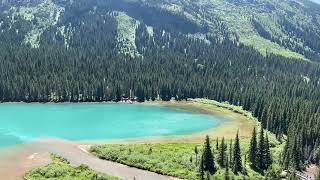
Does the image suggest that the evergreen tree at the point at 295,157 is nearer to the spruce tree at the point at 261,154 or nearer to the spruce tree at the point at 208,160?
the spruce tree at the point at 261,154

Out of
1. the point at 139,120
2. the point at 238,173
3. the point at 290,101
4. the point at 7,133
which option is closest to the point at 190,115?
the point at 139,120

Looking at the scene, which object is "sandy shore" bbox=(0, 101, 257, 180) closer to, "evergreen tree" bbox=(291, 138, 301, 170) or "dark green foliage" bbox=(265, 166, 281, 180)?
"evergreen tree" bbox=(291, 138, 301, 170)

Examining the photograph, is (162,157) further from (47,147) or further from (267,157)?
(47,147)

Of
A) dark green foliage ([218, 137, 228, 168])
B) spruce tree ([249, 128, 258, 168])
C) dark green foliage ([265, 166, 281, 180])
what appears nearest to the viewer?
dark green foliage ([265, 166, 281, 180])

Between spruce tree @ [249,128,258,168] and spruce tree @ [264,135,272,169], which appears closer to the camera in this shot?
spruce tree @ [249,128,258,168]

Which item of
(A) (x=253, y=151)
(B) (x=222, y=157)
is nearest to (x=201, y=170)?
(B) (x=222, y=157)

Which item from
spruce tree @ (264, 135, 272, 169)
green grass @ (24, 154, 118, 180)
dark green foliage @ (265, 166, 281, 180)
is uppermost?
spruce tree @ (264, 135, 272, 169)

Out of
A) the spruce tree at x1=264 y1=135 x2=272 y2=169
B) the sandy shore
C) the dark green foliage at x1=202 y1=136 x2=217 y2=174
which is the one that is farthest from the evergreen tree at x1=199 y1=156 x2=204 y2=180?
the sandy shore

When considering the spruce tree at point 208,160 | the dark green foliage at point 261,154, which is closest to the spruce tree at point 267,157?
the dark green foliage at point 261,154

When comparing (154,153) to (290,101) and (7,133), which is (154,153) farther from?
(290,101)
